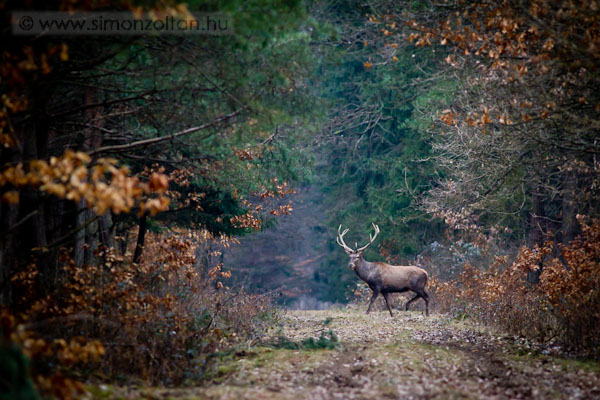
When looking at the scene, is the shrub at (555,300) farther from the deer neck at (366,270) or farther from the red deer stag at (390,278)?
the deer neck at (366,270)

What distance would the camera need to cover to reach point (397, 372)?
25.4ft

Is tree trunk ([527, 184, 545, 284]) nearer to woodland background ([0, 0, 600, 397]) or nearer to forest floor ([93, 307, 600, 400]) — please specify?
woodland background ([0, 0, 600, 397])

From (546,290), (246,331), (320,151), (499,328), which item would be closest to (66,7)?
(246,331)

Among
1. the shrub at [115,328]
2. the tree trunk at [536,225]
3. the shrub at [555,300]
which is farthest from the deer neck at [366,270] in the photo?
the shrub at [115,328]

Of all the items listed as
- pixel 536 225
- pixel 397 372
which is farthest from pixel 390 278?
pixel 397 372

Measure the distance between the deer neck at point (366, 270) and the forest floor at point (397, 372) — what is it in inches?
195

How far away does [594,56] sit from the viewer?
6.68 meters

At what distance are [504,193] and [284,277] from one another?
23.7m

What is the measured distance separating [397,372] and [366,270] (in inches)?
327

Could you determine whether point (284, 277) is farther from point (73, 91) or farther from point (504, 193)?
point (73, 91)

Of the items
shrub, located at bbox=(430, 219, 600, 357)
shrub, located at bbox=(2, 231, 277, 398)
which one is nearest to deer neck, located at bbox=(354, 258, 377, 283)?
shrub, located at bbox=(430, 219, 600, 357)

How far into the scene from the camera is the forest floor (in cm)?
670

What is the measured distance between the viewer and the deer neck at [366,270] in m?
15.9

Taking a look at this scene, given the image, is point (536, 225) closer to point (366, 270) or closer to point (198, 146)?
point (366, 270)
